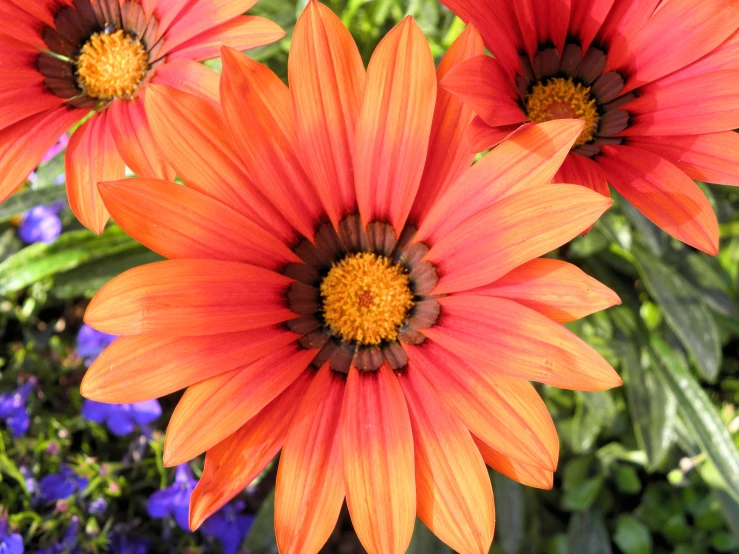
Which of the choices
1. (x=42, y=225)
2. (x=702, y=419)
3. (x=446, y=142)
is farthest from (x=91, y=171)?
(x=702, y=419)

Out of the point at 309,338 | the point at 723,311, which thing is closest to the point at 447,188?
the point at 309,338

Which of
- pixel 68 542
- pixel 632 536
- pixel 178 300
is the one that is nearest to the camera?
pixel 178 300

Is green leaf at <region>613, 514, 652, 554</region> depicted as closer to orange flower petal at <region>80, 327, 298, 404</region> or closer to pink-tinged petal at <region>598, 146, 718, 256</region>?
pink-tinged petal at <region>598, 146, 718, 256</region>

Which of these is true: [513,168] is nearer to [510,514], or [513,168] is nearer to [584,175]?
[584,175]

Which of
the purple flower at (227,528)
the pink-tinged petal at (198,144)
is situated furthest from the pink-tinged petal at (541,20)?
the purple flower at (227,528)

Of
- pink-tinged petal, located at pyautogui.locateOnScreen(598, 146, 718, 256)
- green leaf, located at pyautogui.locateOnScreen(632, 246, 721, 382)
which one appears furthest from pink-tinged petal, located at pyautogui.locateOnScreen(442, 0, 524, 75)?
green leaf, located at pyautogui.locateOnScreen(632, 246, 721, 382)

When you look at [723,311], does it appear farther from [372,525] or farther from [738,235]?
[372,525]

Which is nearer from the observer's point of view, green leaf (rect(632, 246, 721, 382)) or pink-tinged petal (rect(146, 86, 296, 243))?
pink-tinged petal (rect(146, 86, 296, 243))
